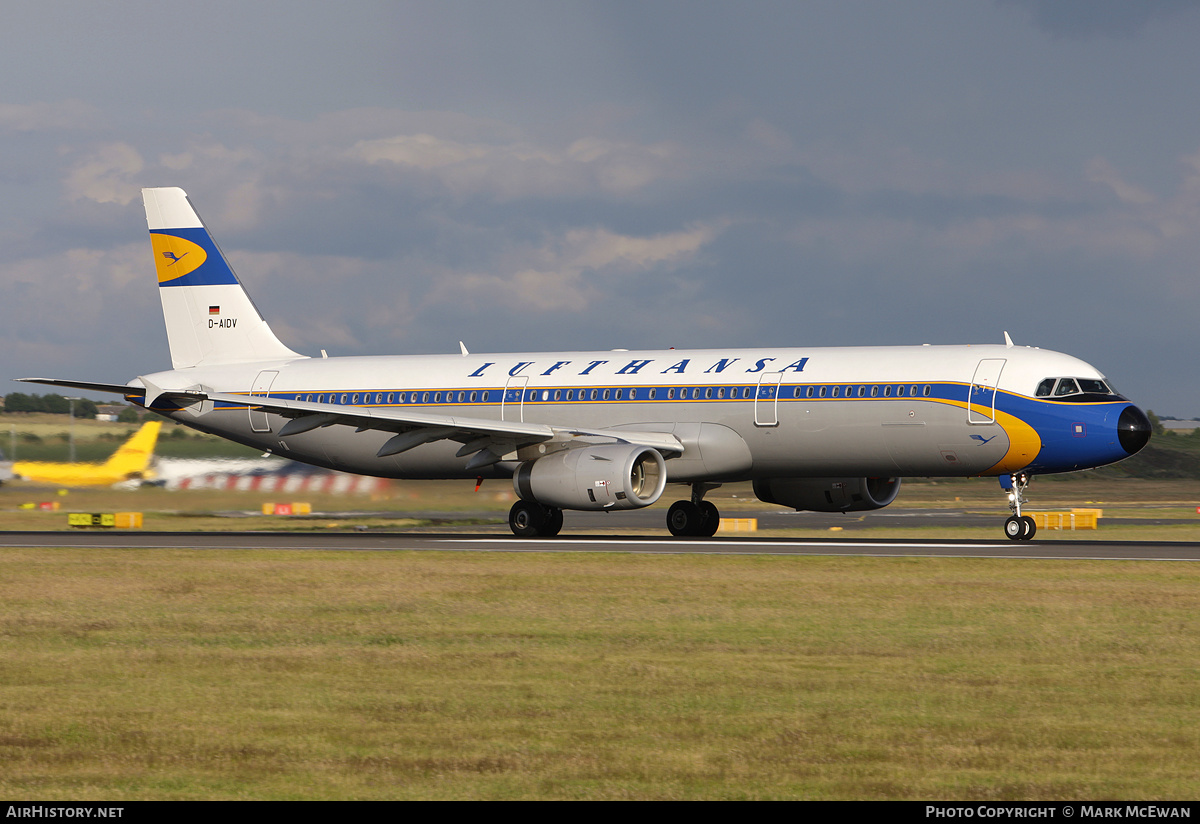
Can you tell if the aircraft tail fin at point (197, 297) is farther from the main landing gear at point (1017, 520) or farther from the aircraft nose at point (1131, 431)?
the aircraft nose at point (1131, 431)

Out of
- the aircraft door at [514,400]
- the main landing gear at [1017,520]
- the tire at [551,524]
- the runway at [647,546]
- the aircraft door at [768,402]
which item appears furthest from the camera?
the aircraft door at [514,400]

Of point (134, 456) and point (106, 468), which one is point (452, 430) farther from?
point (106, 468)

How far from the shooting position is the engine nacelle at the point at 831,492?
3538cm

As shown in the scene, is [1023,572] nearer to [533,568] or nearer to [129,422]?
[533,568]

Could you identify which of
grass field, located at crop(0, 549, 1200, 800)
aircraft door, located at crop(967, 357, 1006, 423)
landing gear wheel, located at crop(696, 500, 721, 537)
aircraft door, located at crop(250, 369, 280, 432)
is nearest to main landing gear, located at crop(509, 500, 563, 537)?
landing gear wheel, located at crop(696, 500, 721, 537)

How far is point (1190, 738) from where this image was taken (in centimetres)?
991

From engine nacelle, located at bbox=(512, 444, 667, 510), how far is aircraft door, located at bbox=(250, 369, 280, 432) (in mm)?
9520

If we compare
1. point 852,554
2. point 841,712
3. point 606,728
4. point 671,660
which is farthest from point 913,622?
point 852,554

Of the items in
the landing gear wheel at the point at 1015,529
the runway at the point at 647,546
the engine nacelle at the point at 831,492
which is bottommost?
the runway at the point at 647,546

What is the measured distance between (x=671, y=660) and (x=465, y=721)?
3.48 m

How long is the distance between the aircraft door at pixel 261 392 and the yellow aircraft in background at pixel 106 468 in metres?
3.70

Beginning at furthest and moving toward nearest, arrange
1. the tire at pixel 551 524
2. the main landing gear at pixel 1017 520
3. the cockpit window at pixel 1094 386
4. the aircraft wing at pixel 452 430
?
the tire at pixel 551 524 → the aircraft wing at pixel 452 430 → the main landing gear at pixel 1017 520 → the cockpit window at pixel 1094 386

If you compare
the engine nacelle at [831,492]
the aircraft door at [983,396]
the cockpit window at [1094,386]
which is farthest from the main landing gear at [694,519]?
the cockpit window at [1094,386]

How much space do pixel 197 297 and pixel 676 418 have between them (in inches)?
654
